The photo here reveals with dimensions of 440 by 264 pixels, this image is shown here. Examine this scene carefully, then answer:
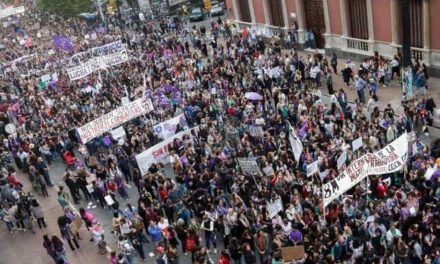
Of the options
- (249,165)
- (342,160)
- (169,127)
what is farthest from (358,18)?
(249,165)

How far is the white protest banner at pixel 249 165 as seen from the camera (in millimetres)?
18047

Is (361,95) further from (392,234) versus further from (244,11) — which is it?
(244,11)

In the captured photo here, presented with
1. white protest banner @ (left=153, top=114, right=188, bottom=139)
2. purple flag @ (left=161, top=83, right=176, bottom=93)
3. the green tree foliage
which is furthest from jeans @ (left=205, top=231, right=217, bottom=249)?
the green tree foliage

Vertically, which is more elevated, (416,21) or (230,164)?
(416,21)

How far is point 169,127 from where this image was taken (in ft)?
77.0

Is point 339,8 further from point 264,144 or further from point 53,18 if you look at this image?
point 53,18

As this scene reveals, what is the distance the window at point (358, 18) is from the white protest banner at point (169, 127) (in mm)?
11856

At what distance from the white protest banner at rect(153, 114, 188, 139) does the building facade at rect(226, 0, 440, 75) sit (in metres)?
11.3

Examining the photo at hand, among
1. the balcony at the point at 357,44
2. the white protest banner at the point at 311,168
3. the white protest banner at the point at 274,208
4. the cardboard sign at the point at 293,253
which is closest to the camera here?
the cardboard sign at the point at 293,253

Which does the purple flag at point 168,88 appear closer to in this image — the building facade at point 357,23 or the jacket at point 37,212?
the building facade at point 357,23

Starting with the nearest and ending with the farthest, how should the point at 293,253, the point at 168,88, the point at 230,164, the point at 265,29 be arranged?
the point at 293,253, the point at 230,164, the point at 168,88, the point at 265,29

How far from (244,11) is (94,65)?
546 inches

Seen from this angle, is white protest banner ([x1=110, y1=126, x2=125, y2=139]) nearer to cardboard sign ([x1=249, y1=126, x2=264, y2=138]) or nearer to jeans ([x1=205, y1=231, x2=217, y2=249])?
cardboard sign ([x1=249, y1=126, x2=264, y2=138])

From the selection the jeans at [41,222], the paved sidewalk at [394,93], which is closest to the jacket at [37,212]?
the jeans at [41,222]
